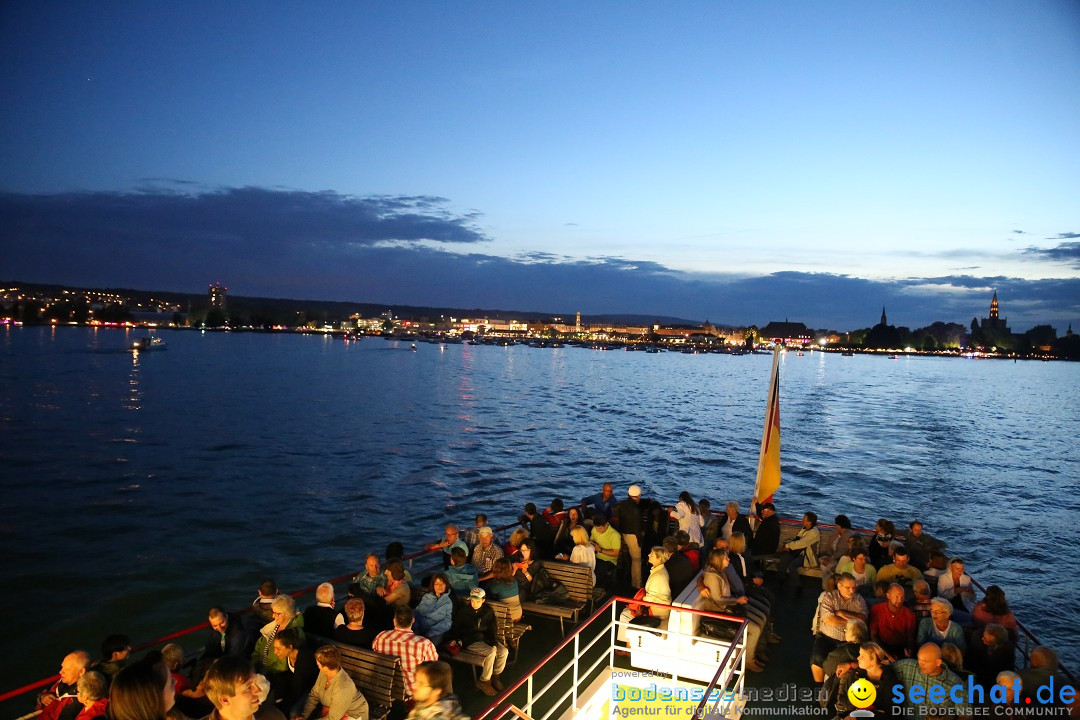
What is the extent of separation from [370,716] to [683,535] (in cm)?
502

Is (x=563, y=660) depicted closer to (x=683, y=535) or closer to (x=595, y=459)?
(x=683, y=535)

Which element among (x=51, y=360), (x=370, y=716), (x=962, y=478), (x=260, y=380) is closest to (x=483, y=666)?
(x=370, y=716)

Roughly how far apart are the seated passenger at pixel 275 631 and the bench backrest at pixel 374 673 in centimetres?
53

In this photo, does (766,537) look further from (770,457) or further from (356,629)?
(356,629)

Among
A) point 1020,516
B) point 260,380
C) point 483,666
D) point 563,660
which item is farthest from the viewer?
point 260,380

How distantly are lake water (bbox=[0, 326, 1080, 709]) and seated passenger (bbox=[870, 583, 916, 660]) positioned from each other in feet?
40.2

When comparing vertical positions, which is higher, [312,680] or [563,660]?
[312,680]

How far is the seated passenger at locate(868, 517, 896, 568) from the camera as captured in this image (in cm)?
960

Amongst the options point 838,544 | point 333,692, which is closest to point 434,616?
point 333,692

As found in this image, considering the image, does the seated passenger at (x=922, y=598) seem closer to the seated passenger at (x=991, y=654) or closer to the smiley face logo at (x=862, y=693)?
the seated passenger at (x=991, y=654)

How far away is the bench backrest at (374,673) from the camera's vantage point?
615cm

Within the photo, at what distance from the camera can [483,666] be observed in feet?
23.8

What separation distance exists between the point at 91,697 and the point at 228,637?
1.69 meters

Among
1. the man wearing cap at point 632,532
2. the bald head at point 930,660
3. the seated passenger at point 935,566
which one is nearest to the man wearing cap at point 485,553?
the man wearing cap at point 632,532
